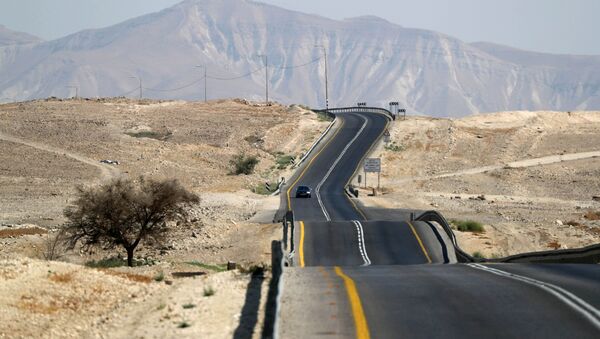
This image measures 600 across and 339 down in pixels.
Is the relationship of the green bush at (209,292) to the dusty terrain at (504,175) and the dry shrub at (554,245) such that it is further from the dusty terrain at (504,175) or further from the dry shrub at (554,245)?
the dry shrub at (554,245)

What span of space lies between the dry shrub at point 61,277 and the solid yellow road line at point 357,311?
5.99 m

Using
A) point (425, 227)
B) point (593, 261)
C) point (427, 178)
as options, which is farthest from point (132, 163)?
point (593, 261)

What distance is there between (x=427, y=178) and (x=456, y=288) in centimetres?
7679

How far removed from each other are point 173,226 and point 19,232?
25.2 ft

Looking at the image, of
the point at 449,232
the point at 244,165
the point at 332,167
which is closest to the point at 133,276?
the point at 449,232

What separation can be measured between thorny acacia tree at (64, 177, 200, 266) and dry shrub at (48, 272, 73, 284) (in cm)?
1754

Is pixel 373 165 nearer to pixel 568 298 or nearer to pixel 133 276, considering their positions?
pixel 133 276

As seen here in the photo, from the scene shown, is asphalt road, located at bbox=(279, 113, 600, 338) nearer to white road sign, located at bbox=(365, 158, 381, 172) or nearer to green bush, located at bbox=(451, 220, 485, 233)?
green bush, located at bbox=(451, 220, 485, 233)

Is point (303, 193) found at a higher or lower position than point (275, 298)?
lower

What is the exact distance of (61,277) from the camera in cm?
2161

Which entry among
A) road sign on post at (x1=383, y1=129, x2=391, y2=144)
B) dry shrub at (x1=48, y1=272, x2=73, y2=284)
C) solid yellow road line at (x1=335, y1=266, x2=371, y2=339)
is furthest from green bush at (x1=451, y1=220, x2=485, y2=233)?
road sign on post at (x1=383, y1=129, x2=391, y2=144)

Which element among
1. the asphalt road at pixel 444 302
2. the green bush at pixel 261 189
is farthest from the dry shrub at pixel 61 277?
the green bush at pixel 261 189

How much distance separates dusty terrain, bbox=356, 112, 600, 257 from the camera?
57375 mm

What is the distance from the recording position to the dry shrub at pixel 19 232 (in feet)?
156
